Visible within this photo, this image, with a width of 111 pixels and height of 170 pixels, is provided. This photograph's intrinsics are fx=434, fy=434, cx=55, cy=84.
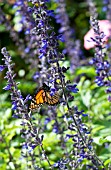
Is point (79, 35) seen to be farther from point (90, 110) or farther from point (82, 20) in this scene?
point (90, 110)

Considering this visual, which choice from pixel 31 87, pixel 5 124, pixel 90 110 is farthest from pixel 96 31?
pixel 31 87

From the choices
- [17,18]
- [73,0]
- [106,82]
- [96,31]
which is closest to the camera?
[96,31]

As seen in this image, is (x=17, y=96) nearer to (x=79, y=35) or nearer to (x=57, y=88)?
(x=57, y=88)

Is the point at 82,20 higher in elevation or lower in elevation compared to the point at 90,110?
higher

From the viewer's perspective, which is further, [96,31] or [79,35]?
[79,35]

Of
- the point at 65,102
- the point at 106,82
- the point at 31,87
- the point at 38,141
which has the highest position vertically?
the point at 31,87

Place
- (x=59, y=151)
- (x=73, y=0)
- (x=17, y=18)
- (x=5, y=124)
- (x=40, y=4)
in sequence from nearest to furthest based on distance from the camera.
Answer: (x=40, y=4)
(x=59, y=151)
(x=5, y=124)
(x=17, y=18)
(x=73, y=0)
